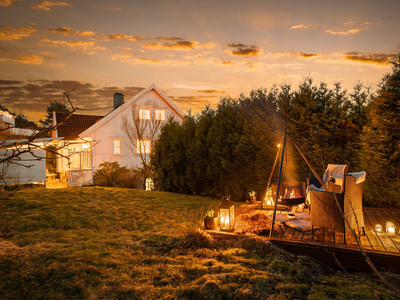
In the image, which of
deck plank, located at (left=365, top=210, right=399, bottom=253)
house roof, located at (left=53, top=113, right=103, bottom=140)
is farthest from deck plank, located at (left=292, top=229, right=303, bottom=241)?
house roof, located at (left=53, top=113, right=103, bottom=140)

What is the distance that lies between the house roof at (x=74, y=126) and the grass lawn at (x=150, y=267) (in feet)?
38.0

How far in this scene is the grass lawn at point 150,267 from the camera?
133 inches

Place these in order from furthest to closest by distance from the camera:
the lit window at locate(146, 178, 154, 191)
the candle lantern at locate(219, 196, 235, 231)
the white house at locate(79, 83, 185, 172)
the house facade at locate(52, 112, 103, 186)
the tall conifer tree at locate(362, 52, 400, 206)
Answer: the white house at locate(79, 83, 185, 172)
the house facade at locate(52, 112, 103, 186)
the lit window at locate(146, 178, 154, 191)
the tall conifer tree at locate(362, 52, 400, 206)
the candle lantern at locate(219, 196, 235, 231)

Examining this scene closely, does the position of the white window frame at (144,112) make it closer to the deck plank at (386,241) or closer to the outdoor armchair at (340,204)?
the outdoor armchair at (340,204)

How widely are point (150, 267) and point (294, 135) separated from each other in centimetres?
549

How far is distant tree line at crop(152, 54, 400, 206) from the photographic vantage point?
20.5ft

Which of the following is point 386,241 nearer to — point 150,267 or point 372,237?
point 372,237

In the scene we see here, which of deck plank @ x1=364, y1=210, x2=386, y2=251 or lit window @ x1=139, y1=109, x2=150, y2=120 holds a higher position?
lit window @ x1=139, y1=109, x2=150, y2=120

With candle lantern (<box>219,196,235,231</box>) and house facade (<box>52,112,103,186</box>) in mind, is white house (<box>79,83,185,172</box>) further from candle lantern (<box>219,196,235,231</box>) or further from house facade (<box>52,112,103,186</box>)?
candle lantern (<box>219,196,235,231</box>)

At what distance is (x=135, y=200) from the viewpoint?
9273mm

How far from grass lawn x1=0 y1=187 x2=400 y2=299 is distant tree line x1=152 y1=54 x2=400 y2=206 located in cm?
221

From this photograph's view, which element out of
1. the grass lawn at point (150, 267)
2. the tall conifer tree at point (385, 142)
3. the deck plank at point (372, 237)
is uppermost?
the tall conifer tree at point (385, 142)

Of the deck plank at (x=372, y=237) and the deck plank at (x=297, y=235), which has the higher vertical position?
the deck plank at (x=297, y=235)

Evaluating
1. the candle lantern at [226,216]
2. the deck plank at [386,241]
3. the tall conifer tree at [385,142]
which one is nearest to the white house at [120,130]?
the candle lantern at [226,216]
